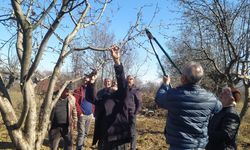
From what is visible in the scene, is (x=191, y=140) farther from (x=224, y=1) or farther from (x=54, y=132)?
(x=224, y=1)

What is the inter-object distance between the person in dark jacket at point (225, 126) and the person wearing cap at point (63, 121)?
12.1 feet

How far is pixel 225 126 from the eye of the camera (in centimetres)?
451

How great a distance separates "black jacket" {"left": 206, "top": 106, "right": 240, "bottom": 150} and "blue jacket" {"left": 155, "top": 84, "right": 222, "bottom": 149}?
80 cm

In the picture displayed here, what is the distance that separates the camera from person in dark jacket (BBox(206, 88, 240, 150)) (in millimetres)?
4512

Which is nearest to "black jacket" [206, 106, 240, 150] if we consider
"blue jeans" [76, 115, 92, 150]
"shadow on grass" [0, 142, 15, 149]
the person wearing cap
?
the person wearing cap

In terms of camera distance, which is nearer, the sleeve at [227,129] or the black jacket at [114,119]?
the sleeve at [227,129]

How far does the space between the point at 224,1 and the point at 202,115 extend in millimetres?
→ 6016

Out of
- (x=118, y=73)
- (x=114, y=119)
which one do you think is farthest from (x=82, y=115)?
(x=118, y=73)

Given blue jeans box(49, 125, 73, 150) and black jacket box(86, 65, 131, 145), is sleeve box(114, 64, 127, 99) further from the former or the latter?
blue jeans box(49, 125, 73, 150)

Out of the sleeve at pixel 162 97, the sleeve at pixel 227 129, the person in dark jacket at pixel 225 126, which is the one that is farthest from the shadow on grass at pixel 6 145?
Answer: the sleeve at pixel 162 97

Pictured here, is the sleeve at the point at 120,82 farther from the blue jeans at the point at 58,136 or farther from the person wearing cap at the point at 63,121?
the blue jeans at the point at 58,136

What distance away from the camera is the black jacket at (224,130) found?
4508 millimetres

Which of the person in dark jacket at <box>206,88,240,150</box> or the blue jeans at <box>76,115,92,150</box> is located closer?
the person in dark jacket at <box>206,88,240,150</box>

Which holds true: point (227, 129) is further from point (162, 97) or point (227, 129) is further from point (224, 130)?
point (162, 97)
